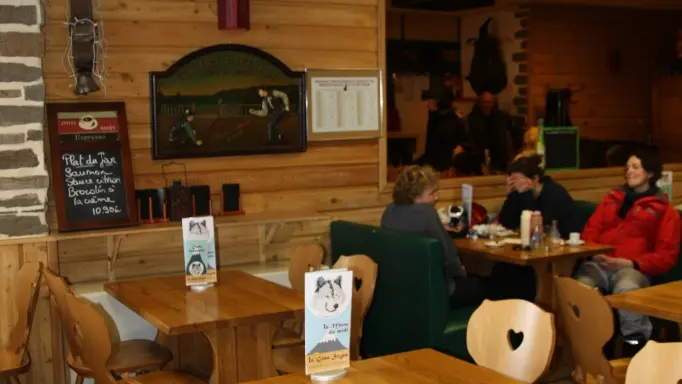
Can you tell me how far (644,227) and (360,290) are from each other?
176cm

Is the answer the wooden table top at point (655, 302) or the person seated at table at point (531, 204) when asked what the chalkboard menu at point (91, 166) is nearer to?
the person seated at table at point (531, 204)

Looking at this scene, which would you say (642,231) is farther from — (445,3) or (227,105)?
(445,3)

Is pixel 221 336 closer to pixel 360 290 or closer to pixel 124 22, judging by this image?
pixel 360 290

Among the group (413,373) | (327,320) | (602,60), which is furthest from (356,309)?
(602,60)

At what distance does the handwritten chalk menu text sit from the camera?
4.31 metres

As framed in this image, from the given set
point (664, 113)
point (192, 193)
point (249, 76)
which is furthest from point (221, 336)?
point (664, 113)

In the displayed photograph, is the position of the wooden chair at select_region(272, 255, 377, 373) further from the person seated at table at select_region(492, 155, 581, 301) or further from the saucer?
the person seated at table at select_region(492, 155, 581, 301)

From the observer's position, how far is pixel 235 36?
4711 mm

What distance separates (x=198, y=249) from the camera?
3.79m

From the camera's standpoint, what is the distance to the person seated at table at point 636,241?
4.44 meters

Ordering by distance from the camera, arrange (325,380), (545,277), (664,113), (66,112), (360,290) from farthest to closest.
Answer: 1. (664,113)
2. (545,277)
3. (66,112)
4. (360,290)
5. (325,380)

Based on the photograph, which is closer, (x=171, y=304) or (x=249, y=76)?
(x=171, y=304)

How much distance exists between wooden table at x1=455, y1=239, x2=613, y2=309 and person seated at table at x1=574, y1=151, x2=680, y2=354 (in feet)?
0.42

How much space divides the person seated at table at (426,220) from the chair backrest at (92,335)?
177cm
